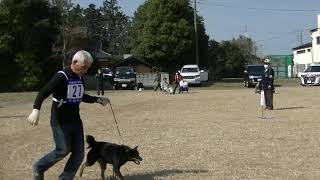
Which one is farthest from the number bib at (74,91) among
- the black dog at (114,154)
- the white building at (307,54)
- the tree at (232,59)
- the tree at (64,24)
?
the tree at (232,59)

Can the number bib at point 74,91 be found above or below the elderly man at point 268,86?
above

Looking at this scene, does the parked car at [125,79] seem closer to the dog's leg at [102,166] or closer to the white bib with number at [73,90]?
the dog's leg at [102,166]

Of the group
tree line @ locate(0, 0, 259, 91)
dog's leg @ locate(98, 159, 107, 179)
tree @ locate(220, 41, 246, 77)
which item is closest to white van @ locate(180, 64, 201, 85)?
tree line @ locate(0, 0, 259, 91)

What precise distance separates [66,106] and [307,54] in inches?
3640

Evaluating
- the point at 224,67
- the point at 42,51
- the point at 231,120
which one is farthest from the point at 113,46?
the point at 231,120

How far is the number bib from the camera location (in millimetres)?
7488

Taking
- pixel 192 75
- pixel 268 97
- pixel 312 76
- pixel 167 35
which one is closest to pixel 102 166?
pixel 268 97

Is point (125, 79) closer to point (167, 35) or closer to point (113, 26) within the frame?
point (167, 35)

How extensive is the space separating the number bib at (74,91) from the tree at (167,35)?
55.2 m

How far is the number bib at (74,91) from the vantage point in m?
7.49

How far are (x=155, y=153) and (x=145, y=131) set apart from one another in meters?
3.93

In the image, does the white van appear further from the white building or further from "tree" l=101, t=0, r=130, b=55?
"tree" l=101, t=0, r=130, b=55

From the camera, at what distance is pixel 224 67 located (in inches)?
3371

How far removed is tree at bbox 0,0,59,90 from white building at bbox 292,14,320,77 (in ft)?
138
